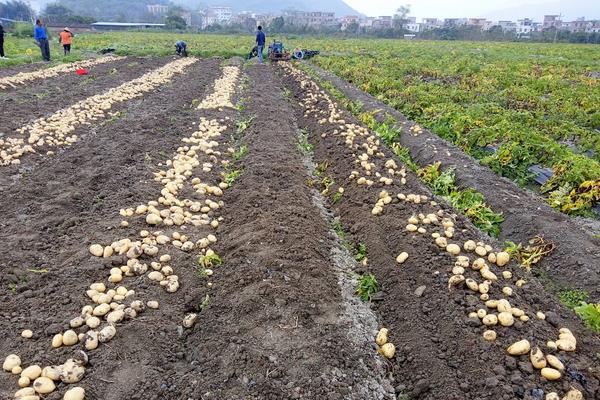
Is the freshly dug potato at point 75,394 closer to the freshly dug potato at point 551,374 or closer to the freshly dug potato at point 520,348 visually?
the freshly dug potato at point 520,348

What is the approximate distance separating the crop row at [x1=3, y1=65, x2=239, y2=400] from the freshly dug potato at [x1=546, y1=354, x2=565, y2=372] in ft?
11.1

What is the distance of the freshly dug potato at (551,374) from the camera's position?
3.60m

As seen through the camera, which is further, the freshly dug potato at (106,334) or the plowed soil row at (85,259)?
the freshly dug potato at (106,334)

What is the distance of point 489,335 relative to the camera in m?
4.03

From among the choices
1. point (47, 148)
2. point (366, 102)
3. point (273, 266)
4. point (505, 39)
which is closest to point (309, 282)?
point (273, 266)

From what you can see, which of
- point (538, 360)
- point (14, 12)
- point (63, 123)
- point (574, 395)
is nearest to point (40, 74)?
point (63, 123)

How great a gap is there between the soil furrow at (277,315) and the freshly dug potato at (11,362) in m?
1.45

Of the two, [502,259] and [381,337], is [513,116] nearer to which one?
[502,259]

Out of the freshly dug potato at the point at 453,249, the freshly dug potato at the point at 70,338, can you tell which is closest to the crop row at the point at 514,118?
the freshly dug potato at the point at 453,249

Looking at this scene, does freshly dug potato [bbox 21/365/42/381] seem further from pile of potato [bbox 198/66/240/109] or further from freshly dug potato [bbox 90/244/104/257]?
pile of potato [bbox 198/66/240/109]

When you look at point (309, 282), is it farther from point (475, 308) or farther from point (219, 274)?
point (475, 308)

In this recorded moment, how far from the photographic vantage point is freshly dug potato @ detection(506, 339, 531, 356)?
382 cm

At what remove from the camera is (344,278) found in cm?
546

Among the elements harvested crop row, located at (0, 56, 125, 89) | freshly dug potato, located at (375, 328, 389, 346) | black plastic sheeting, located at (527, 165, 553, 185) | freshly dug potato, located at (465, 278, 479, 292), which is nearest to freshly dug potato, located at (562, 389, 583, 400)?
freshly dug potato, located at (465, 278, 479, 292)
